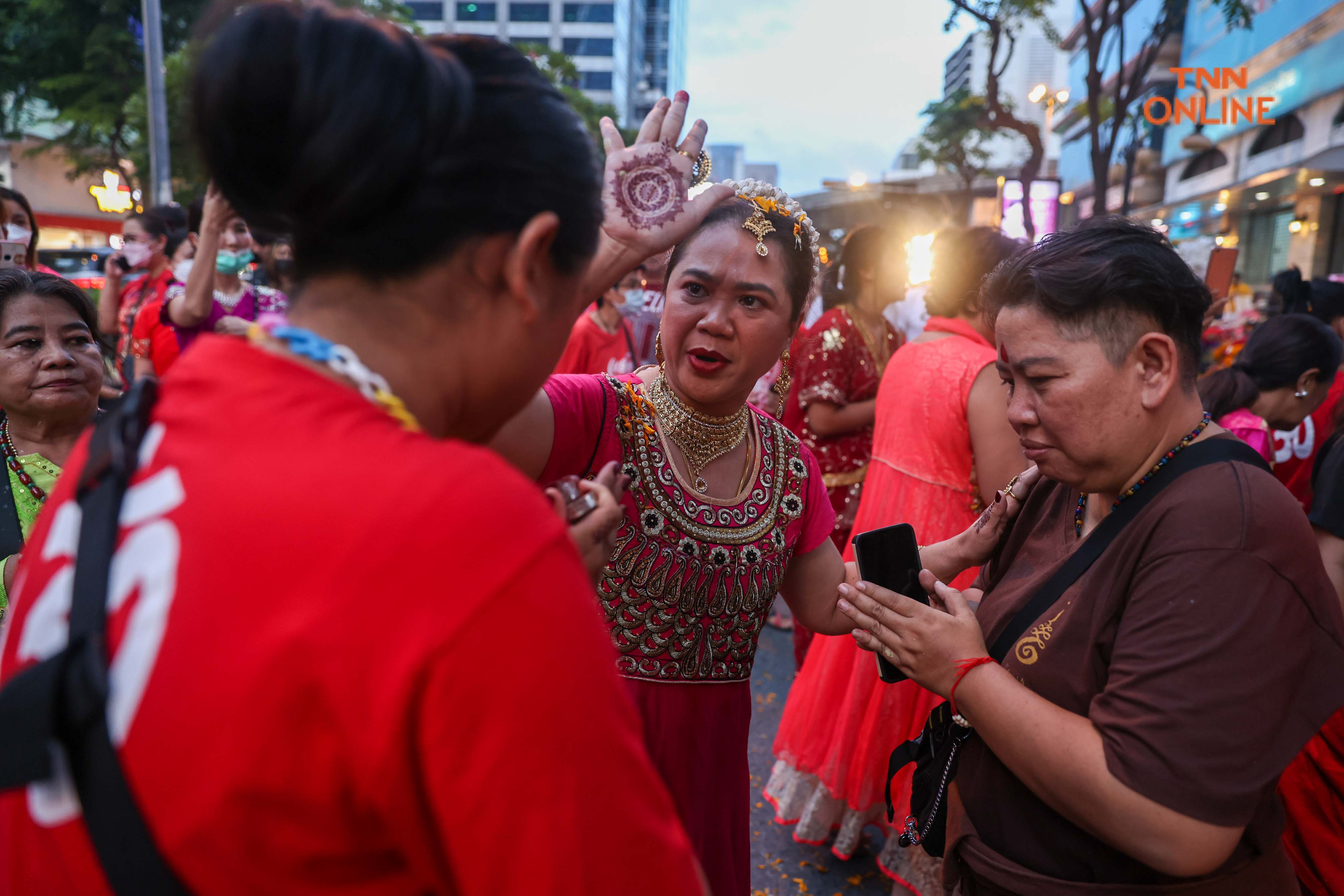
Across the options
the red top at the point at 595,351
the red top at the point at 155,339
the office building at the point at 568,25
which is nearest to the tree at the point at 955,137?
the red top at the point at 595,351

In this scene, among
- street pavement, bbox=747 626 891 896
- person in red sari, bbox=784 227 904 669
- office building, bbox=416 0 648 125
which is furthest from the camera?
office building, bbox=416 0 648 125

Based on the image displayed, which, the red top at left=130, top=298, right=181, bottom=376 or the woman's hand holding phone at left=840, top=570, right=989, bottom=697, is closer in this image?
the woman's hand holding phone at left=840, top=570, right=989, bottom=697

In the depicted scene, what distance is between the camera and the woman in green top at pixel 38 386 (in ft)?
7.54

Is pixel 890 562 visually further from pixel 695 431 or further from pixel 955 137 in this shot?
pixel 955 137

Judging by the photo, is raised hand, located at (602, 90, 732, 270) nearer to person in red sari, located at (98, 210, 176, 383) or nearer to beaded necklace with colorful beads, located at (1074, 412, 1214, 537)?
beaded necklace with colorful beads, located at (1074, 412, 1214, 537)

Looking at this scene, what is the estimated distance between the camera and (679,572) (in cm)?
179

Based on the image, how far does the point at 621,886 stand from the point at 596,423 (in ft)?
3.90

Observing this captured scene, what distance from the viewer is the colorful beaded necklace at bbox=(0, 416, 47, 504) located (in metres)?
2.29

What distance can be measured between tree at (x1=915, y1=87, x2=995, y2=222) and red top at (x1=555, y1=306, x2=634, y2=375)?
19740 mm

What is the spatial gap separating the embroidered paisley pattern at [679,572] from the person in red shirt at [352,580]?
3.26 feet

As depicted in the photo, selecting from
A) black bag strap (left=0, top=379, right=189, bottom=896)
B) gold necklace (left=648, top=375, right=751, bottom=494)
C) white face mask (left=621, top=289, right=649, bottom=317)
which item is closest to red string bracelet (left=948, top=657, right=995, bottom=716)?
gold necklace (left=648, top=375, right=751, bottom=494)

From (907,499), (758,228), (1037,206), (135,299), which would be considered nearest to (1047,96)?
(1037,206)

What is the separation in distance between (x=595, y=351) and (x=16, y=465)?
3629 millimetres

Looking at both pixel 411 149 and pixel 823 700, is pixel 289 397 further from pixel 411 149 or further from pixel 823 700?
pixel 823 700
